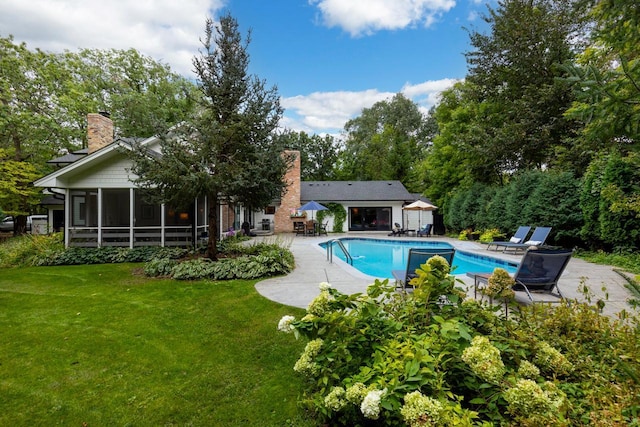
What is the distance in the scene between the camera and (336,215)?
72.2 feet

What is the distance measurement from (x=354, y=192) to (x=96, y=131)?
1595 centimetres

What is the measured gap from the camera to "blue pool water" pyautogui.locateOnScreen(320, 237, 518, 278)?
10.0 m

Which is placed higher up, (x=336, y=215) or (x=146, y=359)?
(x=336, y=215)

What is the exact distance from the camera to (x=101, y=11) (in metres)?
12.0

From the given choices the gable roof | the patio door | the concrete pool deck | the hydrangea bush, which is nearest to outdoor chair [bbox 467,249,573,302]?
the concrete pool deck

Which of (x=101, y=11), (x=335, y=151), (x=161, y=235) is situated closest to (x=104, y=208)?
(x=161, y=235)

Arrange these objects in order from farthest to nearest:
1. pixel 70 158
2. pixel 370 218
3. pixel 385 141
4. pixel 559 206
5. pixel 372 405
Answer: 1. pixel 385 141
2. pixel 370 218
3. pixel 70 158
4. pixel 559 206
5. pixel 372 405

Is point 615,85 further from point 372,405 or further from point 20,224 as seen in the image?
point 20,224

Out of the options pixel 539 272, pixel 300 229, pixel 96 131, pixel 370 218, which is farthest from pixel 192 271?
pixel 370 218

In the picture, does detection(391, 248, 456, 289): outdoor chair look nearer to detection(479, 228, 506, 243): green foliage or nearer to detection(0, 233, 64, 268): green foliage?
detection(479, 228, 506, 243): green foliage

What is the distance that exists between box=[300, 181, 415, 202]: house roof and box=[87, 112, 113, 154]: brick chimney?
12318 millimetres

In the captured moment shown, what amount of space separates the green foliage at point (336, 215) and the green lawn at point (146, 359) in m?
15.6

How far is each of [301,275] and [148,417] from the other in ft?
17.0

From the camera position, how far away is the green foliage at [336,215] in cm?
2191
